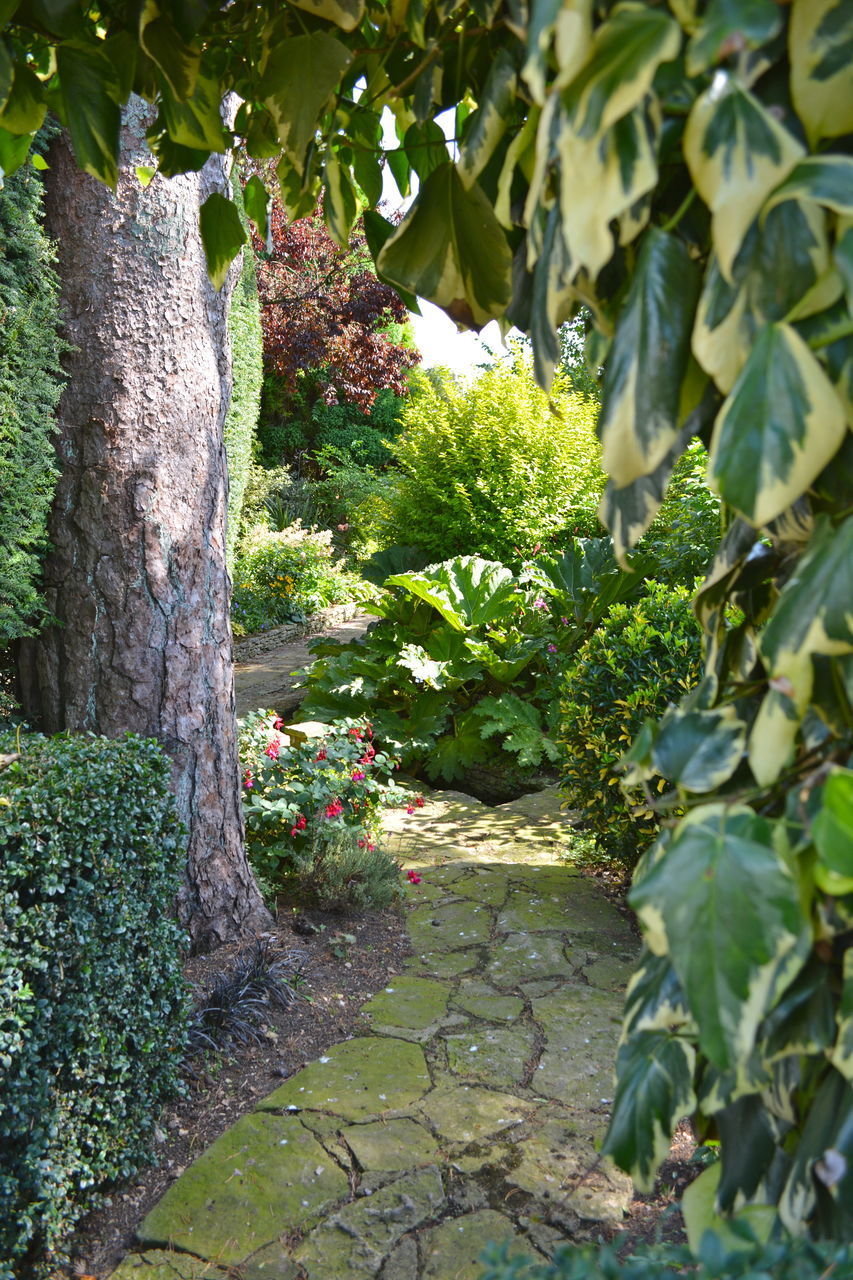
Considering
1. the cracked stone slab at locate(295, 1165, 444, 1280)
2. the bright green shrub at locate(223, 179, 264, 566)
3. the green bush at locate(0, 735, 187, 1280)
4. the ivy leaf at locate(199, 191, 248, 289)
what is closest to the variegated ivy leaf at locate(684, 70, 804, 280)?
the ivy leaf at locate(199, 191, 248, 289)

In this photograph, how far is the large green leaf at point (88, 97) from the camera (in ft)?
3.22

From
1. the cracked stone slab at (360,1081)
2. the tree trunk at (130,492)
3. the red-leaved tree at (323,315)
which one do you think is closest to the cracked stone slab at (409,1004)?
the cracked stone slab at (360,1081)

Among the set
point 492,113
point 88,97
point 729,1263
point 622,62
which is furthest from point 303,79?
point 729,1263

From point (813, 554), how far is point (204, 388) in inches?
120

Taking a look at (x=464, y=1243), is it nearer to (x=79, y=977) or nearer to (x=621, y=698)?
(x=79, y=977)

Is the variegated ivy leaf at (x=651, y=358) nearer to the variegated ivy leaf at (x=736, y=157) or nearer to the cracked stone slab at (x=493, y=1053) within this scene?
the variegated ivy leaf at (x=736, y=157)

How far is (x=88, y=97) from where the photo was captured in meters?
1.00

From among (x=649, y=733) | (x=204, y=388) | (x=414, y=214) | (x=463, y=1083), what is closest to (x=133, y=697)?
(x=204, y=388)

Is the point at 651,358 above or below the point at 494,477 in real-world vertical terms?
below

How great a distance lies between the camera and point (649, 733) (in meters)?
0.65

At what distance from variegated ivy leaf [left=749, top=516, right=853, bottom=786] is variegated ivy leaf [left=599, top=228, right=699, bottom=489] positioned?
0.10 meters

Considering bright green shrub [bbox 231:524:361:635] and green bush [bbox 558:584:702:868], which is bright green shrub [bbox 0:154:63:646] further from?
bright green shrub [bbox 231:524:361:635]

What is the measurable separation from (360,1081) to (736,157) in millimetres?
2842

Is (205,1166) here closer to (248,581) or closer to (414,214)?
(414,214)
